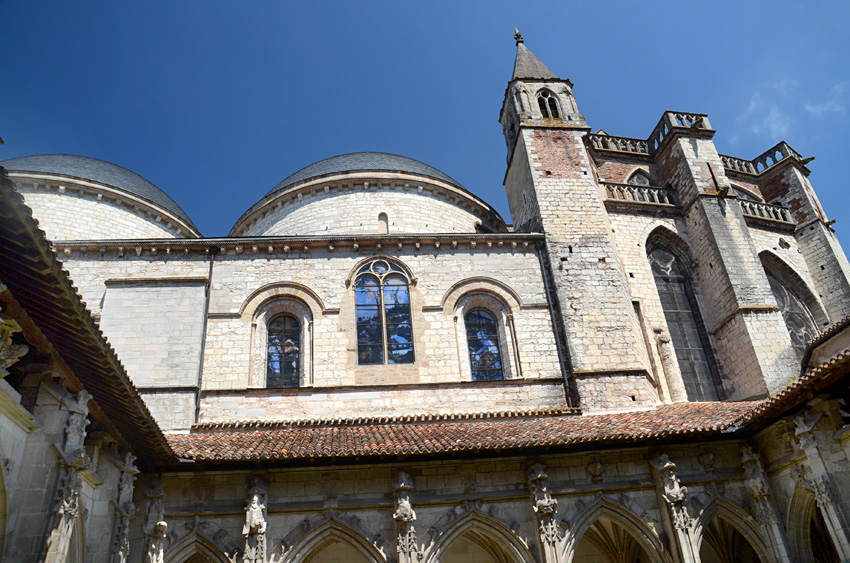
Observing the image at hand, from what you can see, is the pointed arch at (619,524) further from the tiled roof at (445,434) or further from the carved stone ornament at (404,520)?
the carved stone ornament at (404,520)

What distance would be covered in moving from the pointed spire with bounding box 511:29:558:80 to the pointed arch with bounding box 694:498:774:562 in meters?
14.2

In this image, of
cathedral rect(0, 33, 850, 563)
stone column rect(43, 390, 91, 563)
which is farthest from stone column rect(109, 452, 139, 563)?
stone column rect(43, 390, 91, 563)

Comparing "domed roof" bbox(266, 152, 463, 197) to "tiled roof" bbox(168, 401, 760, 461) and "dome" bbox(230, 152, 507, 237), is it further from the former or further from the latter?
"tiled roof" bbox(168, 401, 760, 461)

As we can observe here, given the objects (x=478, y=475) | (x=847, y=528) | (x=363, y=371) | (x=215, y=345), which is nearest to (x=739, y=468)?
(x=847, y=528)

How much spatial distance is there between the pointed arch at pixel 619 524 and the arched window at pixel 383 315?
5413 millimetres

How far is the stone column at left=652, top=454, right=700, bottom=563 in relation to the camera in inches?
448

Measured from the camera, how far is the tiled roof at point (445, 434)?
1131cm

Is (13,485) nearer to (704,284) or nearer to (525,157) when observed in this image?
(525,157)

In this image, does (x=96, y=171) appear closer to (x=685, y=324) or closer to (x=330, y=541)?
(x=330, y=541)

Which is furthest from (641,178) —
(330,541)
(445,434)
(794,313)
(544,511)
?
(330,541)

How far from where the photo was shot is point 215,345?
1491cm


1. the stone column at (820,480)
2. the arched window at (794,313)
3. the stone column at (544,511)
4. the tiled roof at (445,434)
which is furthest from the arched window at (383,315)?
the arched window at (794,313)

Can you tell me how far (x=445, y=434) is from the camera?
1263 cm

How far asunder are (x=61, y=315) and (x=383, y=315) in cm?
918
